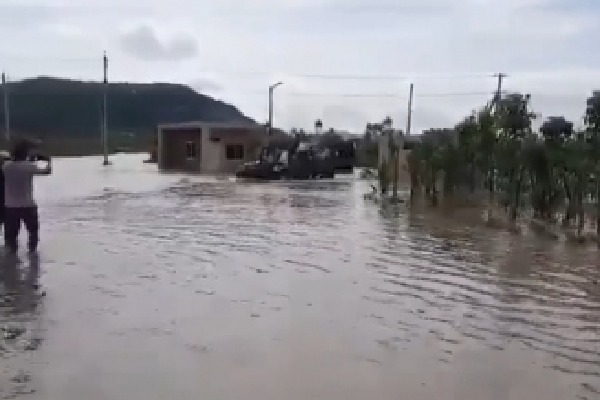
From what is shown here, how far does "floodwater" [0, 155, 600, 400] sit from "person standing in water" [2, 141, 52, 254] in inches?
23.3

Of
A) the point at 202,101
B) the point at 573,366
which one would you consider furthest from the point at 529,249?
the point at 202,101

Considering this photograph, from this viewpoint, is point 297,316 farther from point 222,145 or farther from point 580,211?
point 222,145

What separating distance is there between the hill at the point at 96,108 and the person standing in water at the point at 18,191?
91.9 meters

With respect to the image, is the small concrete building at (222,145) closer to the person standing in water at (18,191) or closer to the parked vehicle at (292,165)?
the parked vehicle at (292,165)

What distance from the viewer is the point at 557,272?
1083cm

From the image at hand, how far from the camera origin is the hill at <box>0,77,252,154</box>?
110m

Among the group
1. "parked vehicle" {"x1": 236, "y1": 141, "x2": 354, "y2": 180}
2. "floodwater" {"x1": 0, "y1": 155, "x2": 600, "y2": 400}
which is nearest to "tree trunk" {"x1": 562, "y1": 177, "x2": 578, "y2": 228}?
"floodwater" {"x1": 0, "y1": 155, "x2": 600, "y2": 400}

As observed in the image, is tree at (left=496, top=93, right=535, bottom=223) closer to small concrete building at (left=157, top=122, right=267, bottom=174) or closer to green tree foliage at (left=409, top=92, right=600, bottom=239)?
green tree foliage at (left=409, top=92, right=600, bottom=239)

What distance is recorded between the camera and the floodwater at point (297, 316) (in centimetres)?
589

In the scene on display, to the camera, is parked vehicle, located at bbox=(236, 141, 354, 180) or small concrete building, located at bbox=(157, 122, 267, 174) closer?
parked vehicle, located at bbox=(236, 141, 354, 180)

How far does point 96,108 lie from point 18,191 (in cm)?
11241

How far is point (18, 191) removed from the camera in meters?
11.0

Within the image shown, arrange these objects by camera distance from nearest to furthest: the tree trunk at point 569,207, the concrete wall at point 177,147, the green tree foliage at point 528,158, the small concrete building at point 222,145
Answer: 1. the green tree foliage at point 528,158
2. the tree trunk at point 569,207
3. the small concrete building at point 222,145
4. the concrete wall at point 177,147

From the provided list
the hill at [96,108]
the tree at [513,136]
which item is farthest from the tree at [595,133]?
the hill at [96,108]
